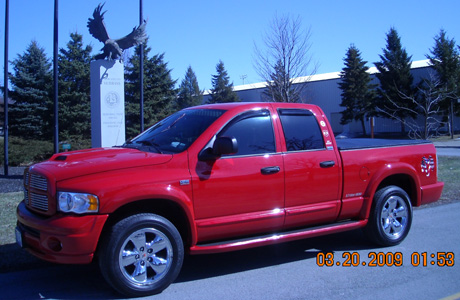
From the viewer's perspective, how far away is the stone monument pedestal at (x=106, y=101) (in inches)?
584

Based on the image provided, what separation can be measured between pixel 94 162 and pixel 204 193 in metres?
1.18

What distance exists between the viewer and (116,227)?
4.36 m

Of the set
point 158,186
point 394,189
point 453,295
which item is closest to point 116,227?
point 158,186

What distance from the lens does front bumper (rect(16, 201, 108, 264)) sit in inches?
164

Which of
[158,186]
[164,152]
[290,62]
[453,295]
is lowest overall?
[453,295]

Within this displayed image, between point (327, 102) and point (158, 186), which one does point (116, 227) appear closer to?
point (158, 186)

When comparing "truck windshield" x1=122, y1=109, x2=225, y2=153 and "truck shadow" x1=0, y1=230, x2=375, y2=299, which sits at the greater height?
"truck windshield" x1=122, y1=109, x2=225, y2=153

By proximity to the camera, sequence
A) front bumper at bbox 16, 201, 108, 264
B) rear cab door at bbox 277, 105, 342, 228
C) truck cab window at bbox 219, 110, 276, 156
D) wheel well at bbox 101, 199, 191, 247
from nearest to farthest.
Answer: front bumper at bbox 16, 201, 108, 264 < wheel well at bbox 101, 199, 191, 247 < truck cab window at bbox 219, 110, 276, 156 < rear cab door at bbox 277, 105, 342, 228

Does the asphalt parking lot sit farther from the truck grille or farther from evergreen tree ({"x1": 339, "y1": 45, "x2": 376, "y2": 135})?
evergreen tree ({"x1": 339, "y1": 45, "x2": 376, "y2": 135})

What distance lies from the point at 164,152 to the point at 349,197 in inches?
100

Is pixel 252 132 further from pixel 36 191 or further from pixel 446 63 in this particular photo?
pixel 446 63

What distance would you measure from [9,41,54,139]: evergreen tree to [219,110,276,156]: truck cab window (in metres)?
27.5

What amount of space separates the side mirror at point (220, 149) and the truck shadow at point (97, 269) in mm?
1438
